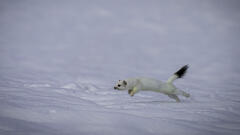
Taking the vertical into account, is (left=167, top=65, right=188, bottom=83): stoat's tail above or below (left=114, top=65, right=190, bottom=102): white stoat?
above

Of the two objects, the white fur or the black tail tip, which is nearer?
the white fur

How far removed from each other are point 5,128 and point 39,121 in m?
0.55

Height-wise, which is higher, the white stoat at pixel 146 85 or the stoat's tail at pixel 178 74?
the stoat's tail at pixel 178 74

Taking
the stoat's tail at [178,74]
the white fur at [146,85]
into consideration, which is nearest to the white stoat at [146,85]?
the white fur at [146,85]

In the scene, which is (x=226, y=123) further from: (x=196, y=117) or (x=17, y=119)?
(x=17, y=119)

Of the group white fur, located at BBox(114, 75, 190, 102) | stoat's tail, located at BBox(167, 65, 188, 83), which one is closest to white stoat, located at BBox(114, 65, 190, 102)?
white fur, located at BBox(114, 75, 190, 102)

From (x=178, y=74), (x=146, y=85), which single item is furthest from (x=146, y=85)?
(x=178, y=74)

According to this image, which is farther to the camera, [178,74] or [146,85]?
[178,74]

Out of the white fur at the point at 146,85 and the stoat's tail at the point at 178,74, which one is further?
the stoat's tail at the point at 178,74

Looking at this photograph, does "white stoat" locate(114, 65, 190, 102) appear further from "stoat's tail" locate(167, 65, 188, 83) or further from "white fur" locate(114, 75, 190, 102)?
"stoat's tail" locate(167, 65, 188, 83)

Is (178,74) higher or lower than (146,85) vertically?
higher

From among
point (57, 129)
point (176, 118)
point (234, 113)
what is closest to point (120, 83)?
point (176, 118)

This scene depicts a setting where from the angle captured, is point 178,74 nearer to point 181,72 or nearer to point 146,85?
point 181,72

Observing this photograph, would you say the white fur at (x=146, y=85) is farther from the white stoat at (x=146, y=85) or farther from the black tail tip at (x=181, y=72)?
the black tail tip at (x=181, y=72)
